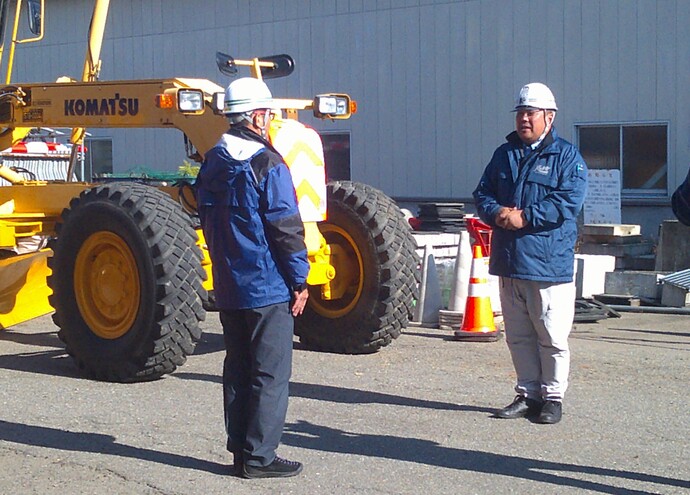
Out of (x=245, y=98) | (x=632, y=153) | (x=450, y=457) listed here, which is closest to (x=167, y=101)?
(x=245, y=98)

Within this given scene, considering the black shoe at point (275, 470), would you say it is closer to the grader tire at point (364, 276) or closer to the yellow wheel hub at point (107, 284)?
the yellow wheel hub at point (107, 284)

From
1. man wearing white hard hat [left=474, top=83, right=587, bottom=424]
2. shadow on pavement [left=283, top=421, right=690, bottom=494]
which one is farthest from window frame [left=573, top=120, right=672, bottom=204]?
shadow on pavement [left=283, top=421, right=690, bottom=494]

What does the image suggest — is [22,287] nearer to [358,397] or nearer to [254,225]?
[358,397]

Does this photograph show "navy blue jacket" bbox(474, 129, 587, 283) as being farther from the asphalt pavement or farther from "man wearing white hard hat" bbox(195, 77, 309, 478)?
"man wearing white hard hat" bbox(195, 77, 309, 478)

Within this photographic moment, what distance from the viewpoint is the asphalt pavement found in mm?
5855

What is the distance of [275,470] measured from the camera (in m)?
5.91

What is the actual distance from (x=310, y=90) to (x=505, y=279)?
14975mm

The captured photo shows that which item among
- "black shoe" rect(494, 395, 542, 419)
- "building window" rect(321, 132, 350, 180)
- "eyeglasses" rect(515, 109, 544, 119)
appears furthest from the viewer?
"building window" rect(321, 132, 350, 180)

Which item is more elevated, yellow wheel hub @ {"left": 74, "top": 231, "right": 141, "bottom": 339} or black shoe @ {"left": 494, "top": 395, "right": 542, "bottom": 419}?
yellow wheel hub @ {"left": 74, "top": 231, "right": 141, "bottom": 339}

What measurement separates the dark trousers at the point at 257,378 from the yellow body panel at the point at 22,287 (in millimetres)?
4607

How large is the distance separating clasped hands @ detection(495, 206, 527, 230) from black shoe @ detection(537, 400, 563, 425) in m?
1.12

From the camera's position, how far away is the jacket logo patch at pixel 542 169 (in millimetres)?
6867

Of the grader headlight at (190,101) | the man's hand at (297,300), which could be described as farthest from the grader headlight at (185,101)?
the man's hand at (297,300)

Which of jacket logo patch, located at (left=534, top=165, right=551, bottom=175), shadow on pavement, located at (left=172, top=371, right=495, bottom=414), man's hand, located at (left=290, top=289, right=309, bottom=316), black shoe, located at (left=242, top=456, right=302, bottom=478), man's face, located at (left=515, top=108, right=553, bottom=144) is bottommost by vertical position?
black shoe, located at (left=242, top=456, right=302, bottom=478)
